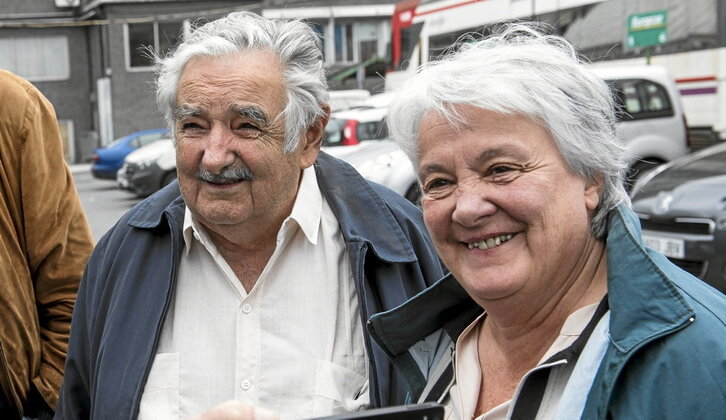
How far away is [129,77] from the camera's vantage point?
3216 centimetres

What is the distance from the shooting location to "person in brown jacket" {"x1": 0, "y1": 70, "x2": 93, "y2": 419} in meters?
2.53

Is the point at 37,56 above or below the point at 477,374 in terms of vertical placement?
above

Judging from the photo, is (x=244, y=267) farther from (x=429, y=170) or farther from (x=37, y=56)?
(x=37, y=56)

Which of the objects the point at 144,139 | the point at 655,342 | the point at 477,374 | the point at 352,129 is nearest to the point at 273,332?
the point at 477,374

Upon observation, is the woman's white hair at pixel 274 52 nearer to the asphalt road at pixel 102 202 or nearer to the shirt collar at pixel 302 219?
the shirt collar at pixel 302 219

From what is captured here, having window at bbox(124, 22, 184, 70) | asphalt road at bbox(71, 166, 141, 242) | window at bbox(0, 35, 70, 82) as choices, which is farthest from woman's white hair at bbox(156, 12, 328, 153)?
window at bbox(0, 35, 70, 82)

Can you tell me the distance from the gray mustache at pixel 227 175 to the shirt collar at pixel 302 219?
6.8 inches

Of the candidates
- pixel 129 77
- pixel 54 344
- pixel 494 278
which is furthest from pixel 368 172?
pixel 129 77

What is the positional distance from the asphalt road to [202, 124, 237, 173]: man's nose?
32.8 feet

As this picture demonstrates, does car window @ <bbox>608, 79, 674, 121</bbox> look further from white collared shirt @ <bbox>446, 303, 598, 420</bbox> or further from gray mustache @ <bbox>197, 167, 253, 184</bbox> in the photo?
white collared shirt @ <bbox>446, 303, 598, 420</bbox>

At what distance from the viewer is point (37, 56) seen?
34.0 meters

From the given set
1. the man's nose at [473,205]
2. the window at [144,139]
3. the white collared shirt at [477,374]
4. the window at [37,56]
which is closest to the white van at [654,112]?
the white collared shirt at [477,374]

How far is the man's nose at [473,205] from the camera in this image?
1.64 m

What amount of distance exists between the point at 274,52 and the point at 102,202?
16305mm
